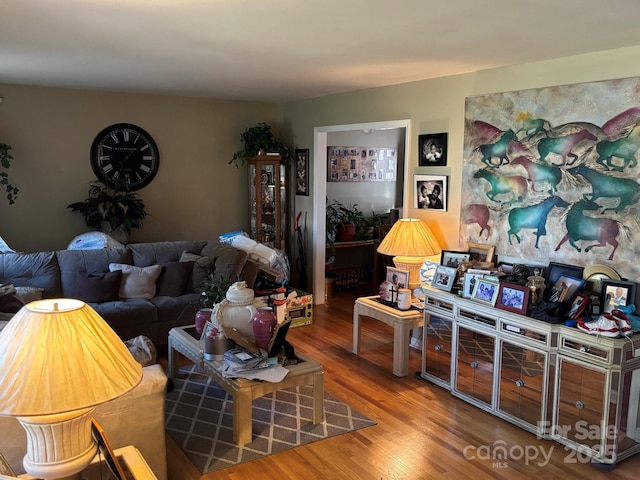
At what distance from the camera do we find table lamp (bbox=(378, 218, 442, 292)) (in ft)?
14.9

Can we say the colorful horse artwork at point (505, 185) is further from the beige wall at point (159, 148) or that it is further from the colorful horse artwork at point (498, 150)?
the beige wall at point (159, 148)

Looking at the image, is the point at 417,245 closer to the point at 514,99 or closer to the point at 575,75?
the point at 514,99

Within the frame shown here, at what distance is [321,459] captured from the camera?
315 cm

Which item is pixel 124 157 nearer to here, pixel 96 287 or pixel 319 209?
pixel 96 287

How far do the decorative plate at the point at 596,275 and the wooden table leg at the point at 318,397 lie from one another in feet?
5.90

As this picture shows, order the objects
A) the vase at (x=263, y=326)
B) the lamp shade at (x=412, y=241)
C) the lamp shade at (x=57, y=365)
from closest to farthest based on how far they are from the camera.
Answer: the lamp shade at (x=57, y=365) < the vase at (x=263, y=326) < the lamp shade at (x=412, y=241)

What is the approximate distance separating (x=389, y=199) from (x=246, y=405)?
4.96 meters

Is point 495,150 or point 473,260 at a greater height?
point 495,150

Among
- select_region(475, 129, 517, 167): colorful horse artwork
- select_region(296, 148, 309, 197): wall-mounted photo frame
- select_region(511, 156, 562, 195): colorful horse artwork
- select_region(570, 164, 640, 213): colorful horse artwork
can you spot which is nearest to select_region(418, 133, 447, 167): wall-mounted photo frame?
select_region(475, 129, 517, 167): colorful horse artwork

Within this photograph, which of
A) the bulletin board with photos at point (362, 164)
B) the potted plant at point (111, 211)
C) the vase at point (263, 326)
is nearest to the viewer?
the vase at point (263, 326)

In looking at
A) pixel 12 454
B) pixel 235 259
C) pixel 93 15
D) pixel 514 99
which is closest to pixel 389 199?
pixel 235 259

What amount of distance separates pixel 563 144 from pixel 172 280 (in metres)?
3.36

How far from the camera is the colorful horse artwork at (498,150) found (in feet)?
13.5

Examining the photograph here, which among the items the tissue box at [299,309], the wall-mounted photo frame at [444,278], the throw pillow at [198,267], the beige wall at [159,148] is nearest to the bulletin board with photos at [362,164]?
the beige wall at [159,148]
